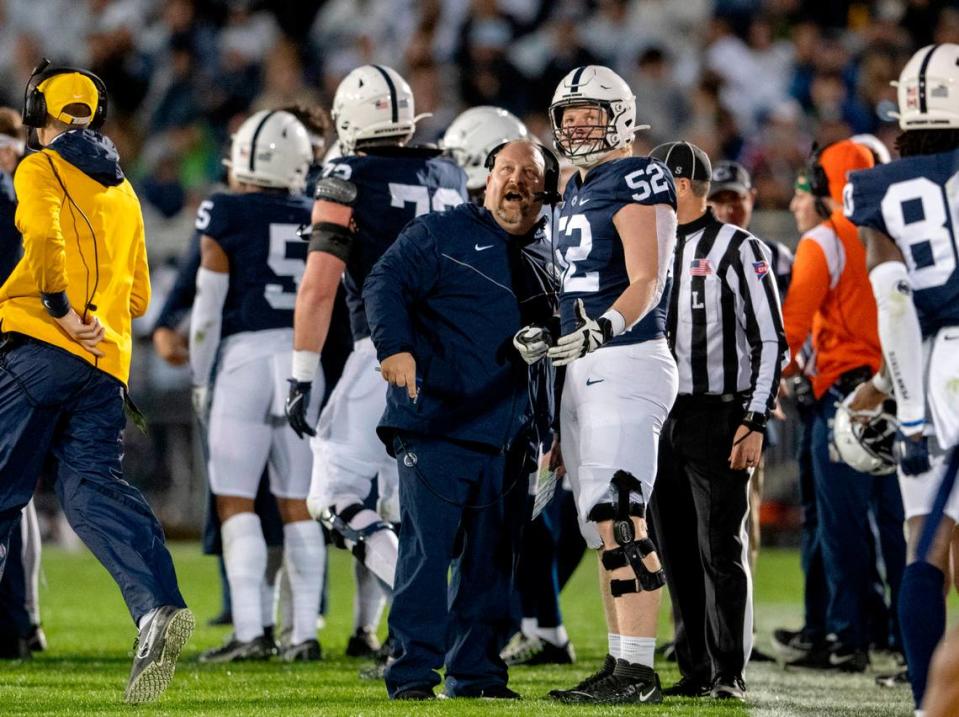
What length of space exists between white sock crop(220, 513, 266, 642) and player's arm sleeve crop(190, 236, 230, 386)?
0.80 meters

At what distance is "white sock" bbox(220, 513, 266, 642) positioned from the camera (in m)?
7.64

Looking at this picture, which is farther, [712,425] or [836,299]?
[836,299]

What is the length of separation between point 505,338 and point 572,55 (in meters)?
10.3

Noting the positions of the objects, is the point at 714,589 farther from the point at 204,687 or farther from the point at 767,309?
the point at 204,687

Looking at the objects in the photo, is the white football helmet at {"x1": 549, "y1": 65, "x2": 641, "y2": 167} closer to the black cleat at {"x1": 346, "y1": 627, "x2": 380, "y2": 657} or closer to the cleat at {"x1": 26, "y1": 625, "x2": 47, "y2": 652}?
the black cleat at {"x1": 346, "y1": 627, "x2": 380, "y2": 657}

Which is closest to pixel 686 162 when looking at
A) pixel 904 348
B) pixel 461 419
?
pixel 461 419

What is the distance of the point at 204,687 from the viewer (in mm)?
6508

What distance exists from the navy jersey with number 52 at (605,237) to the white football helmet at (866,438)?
1026 mm

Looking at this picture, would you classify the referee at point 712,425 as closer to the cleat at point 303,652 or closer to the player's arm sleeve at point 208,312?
the cleat at point 303,652

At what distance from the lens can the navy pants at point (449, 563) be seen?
5891 millimetres

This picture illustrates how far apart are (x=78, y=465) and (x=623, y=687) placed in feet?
6.63

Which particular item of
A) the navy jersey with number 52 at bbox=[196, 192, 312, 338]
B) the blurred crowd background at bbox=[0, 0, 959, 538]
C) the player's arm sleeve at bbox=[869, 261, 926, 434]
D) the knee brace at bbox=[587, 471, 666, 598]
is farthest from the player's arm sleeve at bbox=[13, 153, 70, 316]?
the blurred crowd background at bbox=[0, 0, 959, 538]

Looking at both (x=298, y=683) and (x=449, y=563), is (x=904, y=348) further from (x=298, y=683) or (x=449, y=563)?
(x=298, y=683)

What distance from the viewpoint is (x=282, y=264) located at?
7.93 metres
